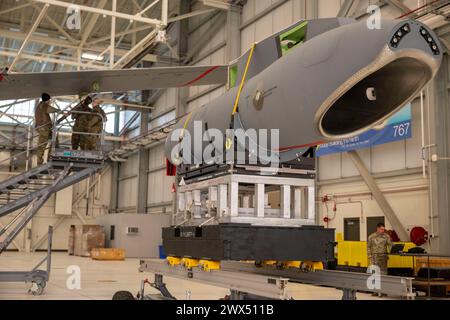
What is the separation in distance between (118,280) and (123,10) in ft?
51.6

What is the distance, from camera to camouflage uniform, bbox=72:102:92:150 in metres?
11.7

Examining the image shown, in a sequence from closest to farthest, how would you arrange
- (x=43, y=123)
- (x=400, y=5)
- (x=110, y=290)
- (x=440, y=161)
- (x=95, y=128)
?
(x=110, y=290) < (x=43, y=123) < (x=95, y=128) < (x=440, y=161) < (x=400, y=5)

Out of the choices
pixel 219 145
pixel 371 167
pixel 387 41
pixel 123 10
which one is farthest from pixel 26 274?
pixel 123 10

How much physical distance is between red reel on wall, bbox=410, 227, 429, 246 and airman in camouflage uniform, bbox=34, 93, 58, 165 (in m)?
9.50

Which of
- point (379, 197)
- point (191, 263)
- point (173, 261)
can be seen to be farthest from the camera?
point (379, 197)

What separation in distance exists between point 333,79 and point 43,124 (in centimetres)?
888

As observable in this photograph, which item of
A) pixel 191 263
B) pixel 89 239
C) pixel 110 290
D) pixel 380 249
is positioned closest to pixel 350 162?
pixel 380 249

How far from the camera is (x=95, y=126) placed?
40.0 ft

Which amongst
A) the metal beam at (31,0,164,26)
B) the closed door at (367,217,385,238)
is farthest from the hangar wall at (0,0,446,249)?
the metal beam at (31,0,164,26)

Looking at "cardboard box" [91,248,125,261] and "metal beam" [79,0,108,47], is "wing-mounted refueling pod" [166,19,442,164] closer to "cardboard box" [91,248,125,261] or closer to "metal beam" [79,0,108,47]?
"metal beam" [79,0,108,47]

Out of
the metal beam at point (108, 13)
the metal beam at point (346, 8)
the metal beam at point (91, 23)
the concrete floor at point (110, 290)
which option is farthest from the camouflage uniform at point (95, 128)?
the metal beam at point (346, 8)

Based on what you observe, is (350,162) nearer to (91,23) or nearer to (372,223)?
(372,223)
